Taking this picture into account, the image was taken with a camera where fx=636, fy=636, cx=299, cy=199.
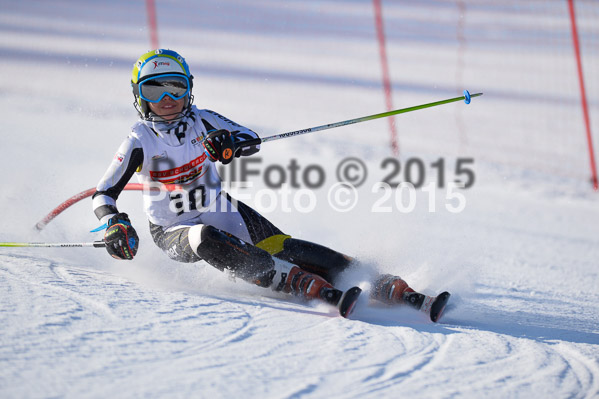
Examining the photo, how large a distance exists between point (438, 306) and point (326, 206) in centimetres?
358

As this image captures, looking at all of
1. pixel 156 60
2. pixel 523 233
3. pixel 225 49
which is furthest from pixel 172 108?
pixel 225 49

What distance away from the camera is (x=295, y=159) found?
922 cm

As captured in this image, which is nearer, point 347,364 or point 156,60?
point 347,364

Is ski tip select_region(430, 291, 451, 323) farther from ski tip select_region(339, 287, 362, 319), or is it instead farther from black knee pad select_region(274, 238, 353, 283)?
black knee pad select_region(274, 238, 353, 283)

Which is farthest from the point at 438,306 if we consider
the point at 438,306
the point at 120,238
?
the point at 120,238

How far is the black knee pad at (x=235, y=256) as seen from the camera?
3.67 m

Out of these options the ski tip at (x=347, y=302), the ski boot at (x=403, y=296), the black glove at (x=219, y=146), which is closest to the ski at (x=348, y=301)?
the ski tip at (x=347, y=302)

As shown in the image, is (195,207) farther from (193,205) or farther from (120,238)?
(120,238)

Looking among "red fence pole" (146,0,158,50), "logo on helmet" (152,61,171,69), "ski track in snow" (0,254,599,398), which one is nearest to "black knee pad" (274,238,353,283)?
"ski track in snow" (0,254,599,398)

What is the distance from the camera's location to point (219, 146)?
13.3 ft

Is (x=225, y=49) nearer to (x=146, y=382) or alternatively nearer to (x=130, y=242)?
(x=130, y=242)

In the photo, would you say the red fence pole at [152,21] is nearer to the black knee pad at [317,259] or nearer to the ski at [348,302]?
the black knee pad at [317,259]

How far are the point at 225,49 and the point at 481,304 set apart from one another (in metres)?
10.7

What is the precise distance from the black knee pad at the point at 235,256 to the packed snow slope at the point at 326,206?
0.17m
